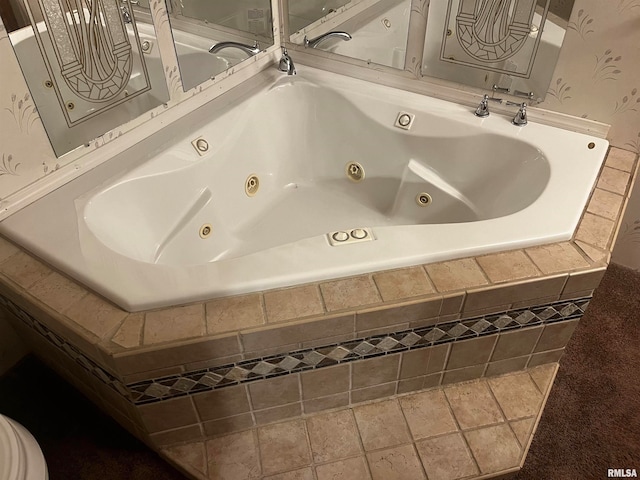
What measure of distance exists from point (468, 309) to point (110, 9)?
3.63ft

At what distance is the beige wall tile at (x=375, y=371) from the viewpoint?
1.11 metres

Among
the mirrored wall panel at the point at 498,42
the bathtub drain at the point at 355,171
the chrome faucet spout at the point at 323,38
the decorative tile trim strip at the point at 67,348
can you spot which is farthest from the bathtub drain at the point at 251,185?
the decorative tile trim strip at the point at 67,348

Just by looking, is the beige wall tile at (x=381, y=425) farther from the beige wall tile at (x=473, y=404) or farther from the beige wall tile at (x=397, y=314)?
the beige wall tile at (x=397, y=314)

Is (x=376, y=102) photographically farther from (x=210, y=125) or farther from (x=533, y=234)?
(x=533, y=234)

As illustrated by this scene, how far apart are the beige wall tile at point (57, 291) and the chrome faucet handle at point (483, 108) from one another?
3.91ft

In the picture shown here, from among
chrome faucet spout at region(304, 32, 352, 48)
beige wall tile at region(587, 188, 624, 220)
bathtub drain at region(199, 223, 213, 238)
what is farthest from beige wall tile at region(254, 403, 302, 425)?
chrome faucet spout at region(304, 32, 352, 48)

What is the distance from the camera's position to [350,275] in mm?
1037

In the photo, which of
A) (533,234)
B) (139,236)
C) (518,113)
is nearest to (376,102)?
(518,113)

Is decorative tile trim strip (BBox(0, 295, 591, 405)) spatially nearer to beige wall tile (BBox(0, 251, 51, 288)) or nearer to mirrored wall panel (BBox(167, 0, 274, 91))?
beige wall tile (BBox(0, 251, 51, 288))

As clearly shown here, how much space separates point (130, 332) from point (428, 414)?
0.73 metres

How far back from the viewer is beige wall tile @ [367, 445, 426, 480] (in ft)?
3.68

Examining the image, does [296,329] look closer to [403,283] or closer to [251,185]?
[403,283]

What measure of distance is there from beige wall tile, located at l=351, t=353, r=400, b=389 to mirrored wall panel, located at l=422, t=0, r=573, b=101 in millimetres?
900

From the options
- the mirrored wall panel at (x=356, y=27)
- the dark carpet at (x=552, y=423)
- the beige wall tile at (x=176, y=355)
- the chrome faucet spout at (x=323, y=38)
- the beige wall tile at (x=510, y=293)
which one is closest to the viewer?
the beige wall tile at (x=176, y=355)
